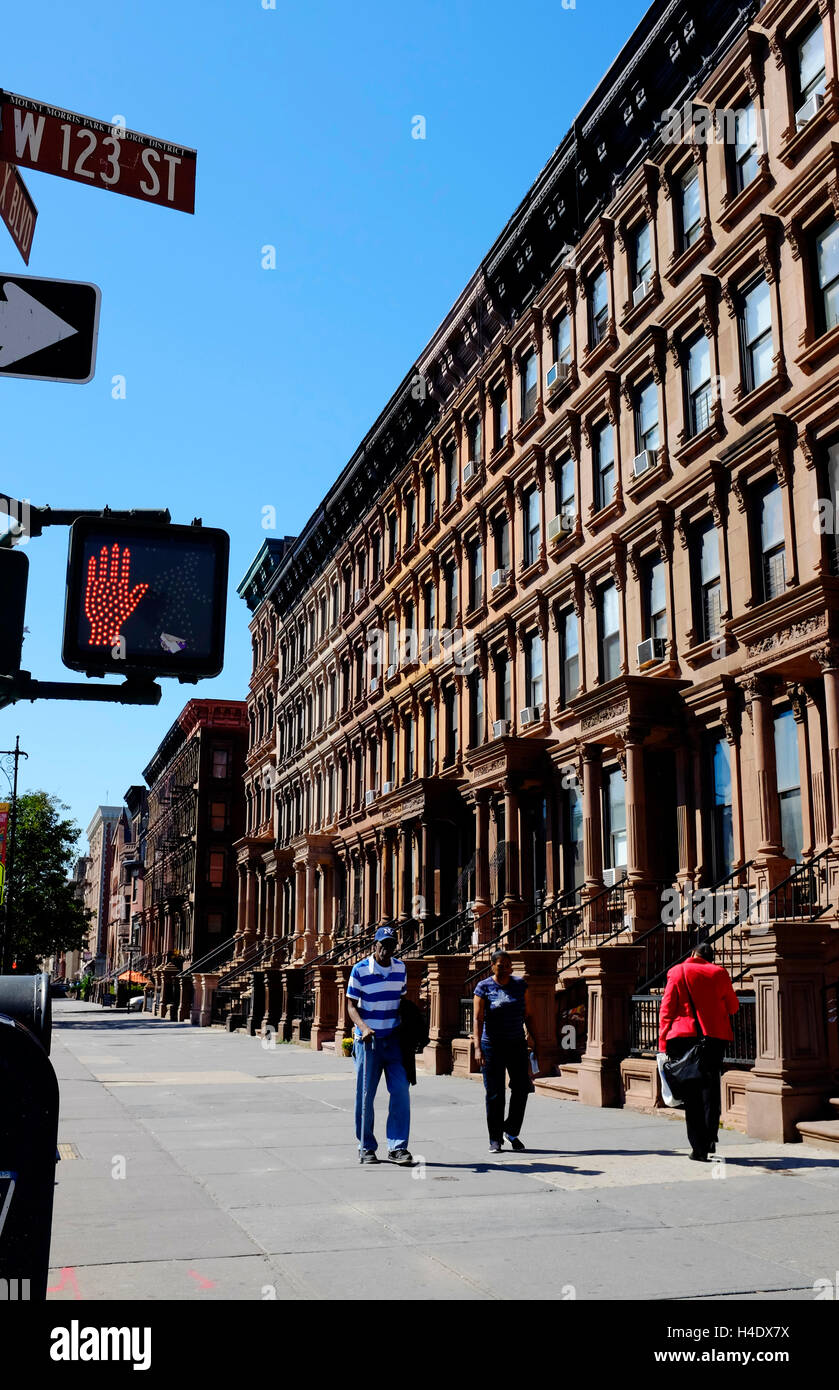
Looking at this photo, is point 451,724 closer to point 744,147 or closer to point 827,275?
point 744,147

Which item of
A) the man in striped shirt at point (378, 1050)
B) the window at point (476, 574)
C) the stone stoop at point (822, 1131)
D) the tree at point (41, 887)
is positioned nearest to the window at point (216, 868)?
the tree at point (41, 887)

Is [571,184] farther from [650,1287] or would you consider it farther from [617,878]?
[650,1287]

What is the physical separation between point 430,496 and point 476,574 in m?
Result: 4.28

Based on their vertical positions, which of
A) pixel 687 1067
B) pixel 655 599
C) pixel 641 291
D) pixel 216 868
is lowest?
pixel 687 1067

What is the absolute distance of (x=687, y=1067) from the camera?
33.2 ft

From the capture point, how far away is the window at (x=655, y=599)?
20656 mm

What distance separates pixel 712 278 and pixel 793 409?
3591 mm

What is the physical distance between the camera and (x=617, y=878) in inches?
813

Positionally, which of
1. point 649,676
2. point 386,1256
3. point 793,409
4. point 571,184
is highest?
point 571,184

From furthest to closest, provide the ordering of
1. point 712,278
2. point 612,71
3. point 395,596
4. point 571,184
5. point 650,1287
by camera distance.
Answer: point 395,596, point 571,184, point 612,71, point 712,278, point 650,1287

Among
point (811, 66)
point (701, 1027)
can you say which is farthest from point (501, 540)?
point (701, 1027)

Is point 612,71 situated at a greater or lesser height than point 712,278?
greater

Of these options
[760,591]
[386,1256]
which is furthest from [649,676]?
[386,1256]

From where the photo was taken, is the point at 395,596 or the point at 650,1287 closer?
the point at 650,1287
